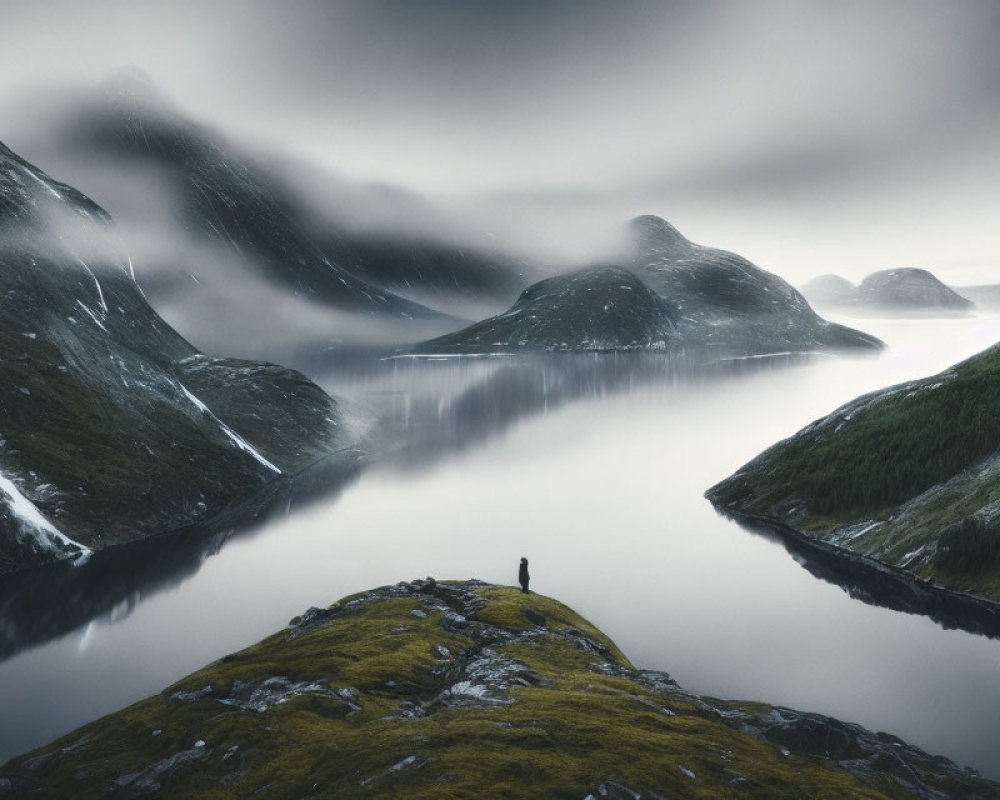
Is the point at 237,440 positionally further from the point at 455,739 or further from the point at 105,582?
the point at 455,739

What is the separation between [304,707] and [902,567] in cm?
8564

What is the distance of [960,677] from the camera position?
6738cm

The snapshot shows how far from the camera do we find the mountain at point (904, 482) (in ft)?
301

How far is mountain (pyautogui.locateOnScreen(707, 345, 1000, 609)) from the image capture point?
301ft

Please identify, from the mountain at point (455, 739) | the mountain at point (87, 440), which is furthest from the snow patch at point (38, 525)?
the mountain at point (455, 739)

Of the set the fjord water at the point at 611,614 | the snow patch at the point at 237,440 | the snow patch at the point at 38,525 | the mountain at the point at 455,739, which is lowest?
the fjord water at the point at 611,614

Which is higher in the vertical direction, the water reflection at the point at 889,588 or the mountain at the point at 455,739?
the mountain at the point at 455,739

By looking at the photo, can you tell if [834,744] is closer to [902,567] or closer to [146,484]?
[902,567]

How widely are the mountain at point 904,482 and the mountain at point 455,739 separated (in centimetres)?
5511

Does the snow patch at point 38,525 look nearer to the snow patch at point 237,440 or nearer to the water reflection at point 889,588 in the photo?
the snow patch at point 237,440

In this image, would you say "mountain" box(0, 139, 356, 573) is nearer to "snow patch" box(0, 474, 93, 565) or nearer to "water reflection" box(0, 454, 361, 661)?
"snow patch" box(0, 474, 93, 565)

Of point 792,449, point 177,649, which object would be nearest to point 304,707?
point 177,649

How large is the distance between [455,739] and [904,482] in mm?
105543

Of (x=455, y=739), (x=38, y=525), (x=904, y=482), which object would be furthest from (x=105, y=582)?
(x=904, y=482)
